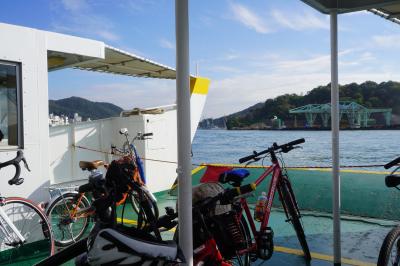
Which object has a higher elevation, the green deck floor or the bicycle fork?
the bicycle fork

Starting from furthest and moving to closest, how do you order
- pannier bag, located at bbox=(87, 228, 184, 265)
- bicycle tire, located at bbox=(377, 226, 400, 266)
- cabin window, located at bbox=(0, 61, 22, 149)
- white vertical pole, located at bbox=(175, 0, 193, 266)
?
1. cabin window, located at bbox=(0, 61, 22, 149)
2. bicycle tire, located at bbox=(377, 226, 400, 266)
3. white vertical pole, located at bbox=(175, 0, 193, 266)
4. pannier bag, located at bbox=(87, 228, 184, 265)

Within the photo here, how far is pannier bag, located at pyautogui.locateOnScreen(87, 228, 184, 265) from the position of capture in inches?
58.4

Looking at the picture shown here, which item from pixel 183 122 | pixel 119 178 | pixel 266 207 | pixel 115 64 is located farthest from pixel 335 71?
pixel 115 64

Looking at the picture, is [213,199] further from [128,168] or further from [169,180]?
[169,180]

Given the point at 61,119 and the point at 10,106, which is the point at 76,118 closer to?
the point at 61,119

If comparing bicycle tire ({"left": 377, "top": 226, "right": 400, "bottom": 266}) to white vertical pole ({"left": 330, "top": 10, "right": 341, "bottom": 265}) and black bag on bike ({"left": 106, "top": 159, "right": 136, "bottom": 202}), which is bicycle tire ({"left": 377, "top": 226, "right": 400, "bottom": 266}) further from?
black bag on bike ({"left": 106, "top": 159, "right": 136, "bottom": 202})

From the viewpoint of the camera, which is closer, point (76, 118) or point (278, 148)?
point (278, 148)

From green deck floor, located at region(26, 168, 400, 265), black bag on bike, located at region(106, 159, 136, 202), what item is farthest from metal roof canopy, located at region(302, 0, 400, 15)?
green deck floor, located at region(26, 168, 400, 265)

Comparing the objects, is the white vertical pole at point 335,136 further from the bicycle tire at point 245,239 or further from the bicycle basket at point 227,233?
the bicycle basket at point 227,233

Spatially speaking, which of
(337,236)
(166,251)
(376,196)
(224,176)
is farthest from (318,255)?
(166,251)

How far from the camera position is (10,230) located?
3613mm

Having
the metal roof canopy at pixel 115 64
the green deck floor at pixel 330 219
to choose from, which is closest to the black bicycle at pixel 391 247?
the green deck floor at pixel 330 219

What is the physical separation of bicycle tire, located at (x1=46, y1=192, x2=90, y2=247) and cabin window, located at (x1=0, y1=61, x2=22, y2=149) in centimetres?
88

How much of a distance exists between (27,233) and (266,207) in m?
2.51
